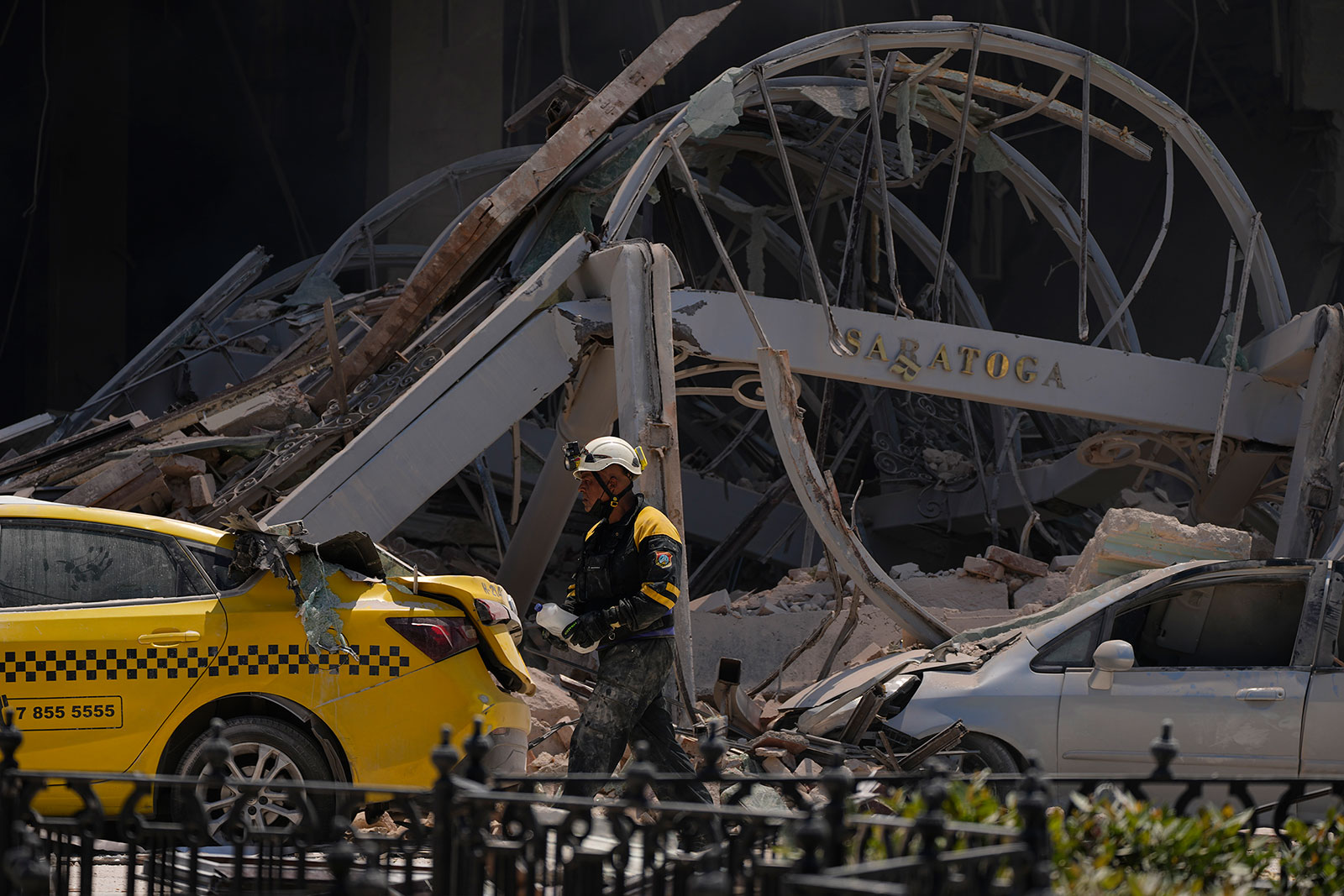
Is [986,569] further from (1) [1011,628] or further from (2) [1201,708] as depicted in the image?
(2) [1201,708]

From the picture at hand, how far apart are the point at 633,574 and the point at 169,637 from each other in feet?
6.52

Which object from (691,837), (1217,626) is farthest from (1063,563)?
(691,837)

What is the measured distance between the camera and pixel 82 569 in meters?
5.70

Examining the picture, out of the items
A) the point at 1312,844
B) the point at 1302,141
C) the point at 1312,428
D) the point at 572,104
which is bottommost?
the point at 1312,844

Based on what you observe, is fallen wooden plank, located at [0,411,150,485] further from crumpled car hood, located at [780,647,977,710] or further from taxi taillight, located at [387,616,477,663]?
crumpled car hood, located at [780,647,977,710]

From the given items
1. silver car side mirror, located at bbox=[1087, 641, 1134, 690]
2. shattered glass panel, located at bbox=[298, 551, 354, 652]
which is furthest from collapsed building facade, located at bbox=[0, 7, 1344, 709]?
shattered glass panel, located at bbox=[298, 551, 354, 652]

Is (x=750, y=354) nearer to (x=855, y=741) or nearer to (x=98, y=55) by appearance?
(x=855, y=741)

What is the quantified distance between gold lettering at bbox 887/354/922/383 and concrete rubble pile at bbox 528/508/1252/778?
1.62 m

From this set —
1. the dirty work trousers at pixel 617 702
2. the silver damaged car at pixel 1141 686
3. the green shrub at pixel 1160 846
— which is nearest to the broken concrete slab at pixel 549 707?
the silver damaged car at pixel 1141 686

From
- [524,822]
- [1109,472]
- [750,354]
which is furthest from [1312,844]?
[1109,472]

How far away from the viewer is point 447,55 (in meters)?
20.4

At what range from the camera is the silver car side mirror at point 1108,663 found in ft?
21.4

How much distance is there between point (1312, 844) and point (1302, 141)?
18465 millimetres

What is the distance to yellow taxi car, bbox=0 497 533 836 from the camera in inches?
216
